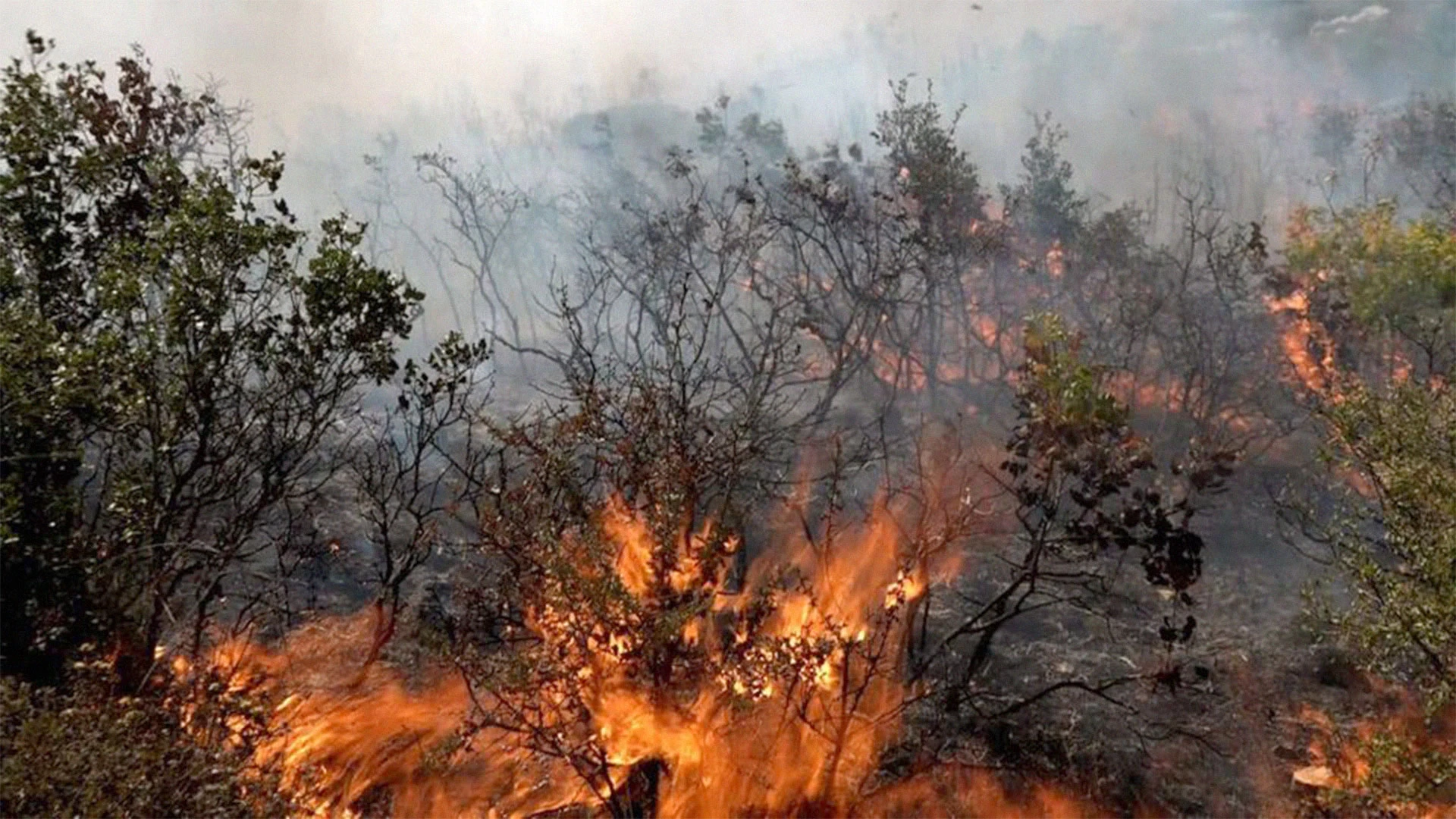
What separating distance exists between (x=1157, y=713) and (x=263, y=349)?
19570 mm

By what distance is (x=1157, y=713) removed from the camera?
64.4 ft

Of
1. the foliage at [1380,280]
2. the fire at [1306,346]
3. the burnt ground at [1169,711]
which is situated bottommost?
the burnt ground at [1169,711]

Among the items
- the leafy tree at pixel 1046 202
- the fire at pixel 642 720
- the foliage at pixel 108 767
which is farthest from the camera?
the leafy tree at pixel 1046 202

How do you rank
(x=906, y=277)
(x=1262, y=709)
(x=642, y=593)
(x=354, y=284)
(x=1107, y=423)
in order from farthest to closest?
(x=906, y=277) → (x=1262, y=709) → (x=1107, y=423) → (x=642, y=593) → (x=354, y=284)

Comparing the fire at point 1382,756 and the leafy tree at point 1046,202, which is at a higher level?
the leafy tree at point 1046,202

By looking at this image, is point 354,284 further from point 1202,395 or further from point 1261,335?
point 1261,335

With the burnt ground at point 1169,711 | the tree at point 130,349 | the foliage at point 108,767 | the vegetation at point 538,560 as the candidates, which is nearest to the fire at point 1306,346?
the vegetation at point 538,560

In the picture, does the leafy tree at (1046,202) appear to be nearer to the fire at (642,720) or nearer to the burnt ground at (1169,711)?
the burnt ground at (1169,711)

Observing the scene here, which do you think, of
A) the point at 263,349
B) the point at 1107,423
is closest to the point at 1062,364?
the point at 1107,423

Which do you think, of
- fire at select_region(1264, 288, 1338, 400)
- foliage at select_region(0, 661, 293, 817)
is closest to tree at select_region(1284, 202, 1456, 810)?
fire at select_region(1264, 288, 1338, 400)

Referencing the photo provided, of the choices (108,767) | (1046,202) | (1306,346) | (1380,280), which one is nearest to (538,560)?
(108,767)

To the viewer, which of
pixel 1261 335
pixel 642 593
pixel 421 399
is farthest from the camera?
pixel 1261 335

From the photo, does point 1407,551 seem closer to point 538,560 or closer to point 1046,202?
point 538,560

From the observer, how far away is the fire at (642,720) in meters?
13.4
